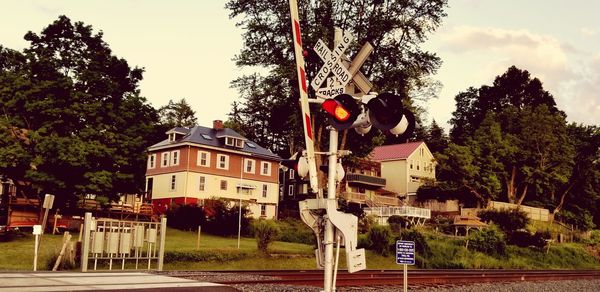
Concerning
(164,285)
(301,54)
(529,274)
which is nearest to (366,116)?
(301,54)

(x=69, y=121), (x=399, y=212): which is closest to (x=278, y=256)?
(x=69, y=121)

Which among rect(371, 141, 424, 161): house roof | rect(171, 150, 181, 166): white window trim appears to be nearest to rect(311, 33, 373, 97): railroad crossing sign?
rect(171, 150, 181, 166): white window trim

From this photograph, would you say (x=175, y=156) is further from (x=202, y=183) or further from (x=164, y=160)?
(x=202, y=183)

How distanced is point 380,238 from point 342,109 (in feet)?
103

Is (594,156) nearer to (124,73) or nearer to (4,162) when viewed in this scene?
(124,73)

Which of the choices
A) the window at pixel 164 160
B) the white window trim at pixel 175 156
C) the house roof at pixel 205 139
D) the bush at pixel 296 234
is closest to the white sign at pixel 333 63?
the bush at pixel 296 234

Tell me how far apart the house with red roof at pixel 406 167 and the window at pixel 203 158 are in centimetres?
2815

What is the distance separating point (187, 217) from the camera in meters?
47.9

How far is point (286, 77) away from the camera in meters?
37.2

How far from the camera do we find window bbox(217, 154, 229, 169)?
208ft

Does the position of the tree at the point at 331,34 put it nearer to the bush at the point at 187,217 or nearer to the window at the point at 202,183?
the bush at the point at 187,217

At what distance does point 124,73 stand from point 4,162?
44.2 ft

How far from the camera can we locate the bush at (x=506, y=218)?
2096 inches

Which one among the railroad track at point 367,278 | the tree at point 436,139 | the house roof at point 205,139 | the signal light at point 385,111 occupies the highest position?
the tree at point 436,139
